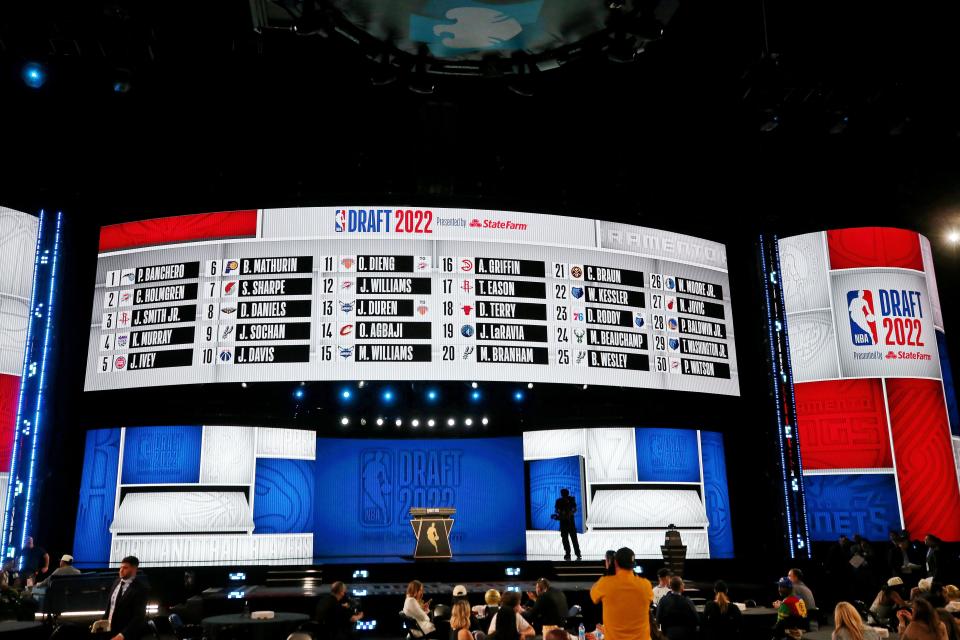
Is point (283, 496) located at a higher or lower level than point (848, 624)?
higher

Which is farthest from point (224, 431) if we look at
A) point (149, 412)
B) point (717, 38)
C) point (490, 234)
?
point (717, 38)

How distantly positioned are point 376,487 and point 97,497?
23.0ft

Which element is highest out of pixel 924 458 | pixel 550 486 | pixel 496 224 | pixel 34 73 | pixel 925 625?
pixel 34 73

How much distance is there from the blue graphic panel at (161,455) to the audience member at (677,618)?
1159 cm

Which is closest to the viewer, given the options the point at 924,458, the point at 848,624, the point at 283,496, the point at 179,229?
the point at 848,624

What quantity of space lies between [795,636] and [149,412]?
45.3 ft

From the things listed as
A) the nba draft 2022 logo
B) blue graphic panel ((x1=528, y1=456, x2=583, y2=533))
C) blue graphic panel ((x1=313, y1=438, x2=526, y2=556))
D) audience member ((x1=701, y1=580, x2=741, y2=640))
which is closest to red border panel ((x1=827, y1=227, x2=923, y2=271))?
the nba draft 2022 logo

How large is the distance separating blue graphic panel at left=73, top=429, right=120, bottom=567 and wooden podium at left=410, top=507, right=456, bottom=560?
662 centimetres

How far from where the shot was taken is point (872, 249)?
19.5m

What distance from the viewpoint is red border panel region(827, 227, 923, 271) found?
19.4 metres

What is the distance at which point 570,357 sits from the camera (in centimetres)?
1563

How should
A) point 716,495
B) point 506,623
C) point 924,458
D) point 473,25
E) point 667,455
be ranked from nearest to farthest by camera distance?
1. point 506,623
2. point 473,25
3. point 924,458
4. point 667,455
5. point 716,495

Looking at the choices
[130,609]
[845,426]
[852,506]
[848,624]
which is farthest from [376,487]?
Result: [848,624]

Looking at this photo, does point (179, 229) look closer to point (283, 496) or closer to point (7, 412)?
point (7, 412)
